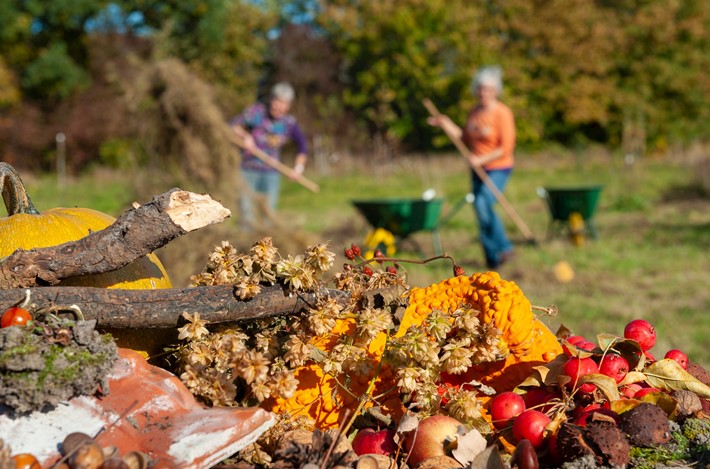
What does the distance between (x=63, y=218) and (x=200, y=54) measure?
26922 millimetres

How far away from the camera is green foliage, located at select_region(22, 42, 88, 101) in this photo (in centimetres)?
2523

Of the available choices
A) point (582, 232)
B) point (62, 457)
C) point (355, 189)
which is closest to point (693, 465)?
point (62, 457)

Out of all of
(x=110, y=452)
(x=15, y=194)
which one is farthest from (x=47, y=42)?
(x=110, y=452)

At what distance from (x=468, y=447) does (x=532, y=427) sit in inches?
6.5

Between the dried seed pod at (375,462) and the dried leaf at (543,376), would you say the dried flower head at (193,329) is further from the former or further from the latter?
the dried leaf at (543,376)

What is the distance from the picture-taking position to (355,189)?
1975 cm

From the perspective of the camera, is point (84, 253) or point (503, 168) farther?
point (503, 168)

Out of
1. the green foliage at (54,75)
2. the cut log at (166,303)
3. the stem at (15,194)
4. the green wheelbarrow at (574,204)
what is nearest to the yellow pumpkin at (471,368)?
the cut log at (166,303)

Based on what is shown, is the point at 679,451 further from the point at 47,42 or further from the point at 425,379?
the point at 47,42

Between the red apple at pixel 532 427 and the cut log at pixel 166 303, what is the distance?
1.89ft

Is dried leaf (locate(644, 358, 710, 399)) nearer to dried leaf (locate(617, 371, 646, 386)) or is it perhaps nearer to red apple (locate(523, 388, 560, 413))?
dried leaf (locate(617, 371, 646, 386))

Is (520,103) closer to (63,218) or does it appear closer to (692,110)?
(692,110)

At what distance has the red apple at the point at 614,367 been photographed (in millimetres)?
2127

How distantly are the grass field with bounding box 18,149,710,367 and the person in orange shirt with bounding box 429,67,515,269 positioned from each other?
1.19 feet
